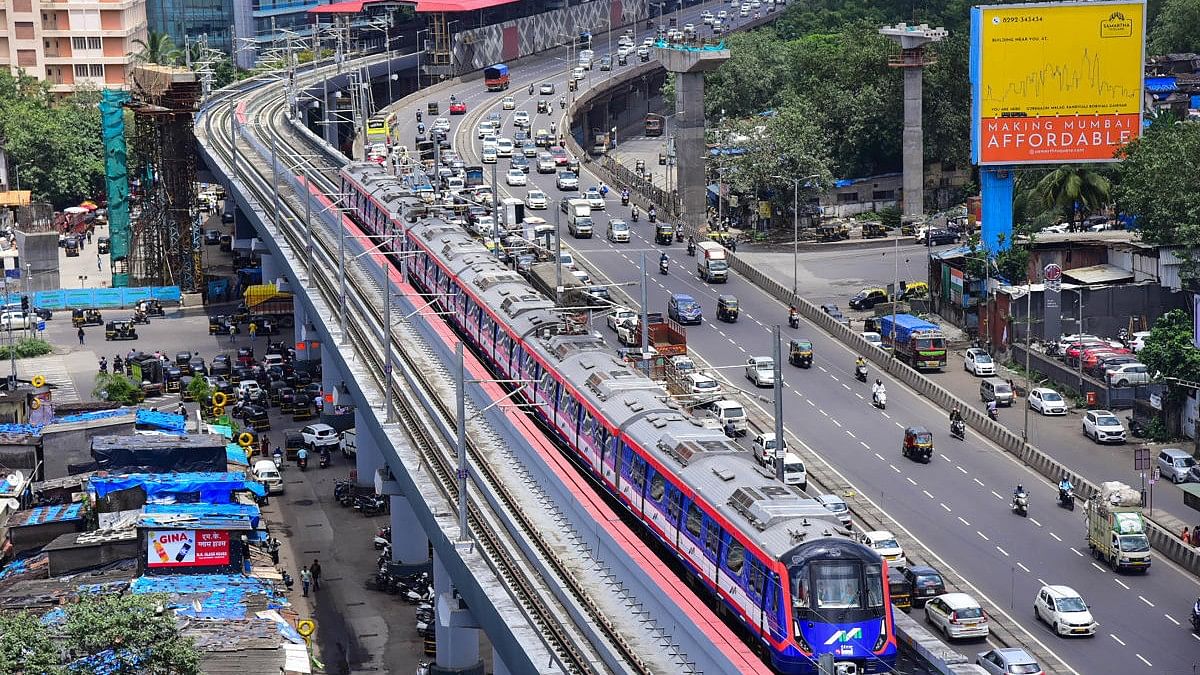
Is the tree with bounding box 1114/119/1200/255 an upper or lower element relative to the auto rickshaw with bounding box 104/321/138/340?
upper

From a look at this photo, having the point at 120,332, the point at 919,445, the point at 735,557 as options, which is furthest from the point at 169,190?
the point at 735,557

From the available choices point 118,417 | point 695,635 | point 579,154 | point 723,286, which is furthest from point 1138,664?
point 579,154

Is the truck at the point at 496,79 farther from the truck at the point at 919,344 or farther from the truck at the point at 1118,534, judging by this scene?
the truck at the point at 1118,534

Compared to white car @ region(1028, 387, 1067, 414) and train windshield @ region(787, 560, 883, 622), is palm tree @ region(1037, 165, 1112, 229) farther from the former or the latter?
train windshield @ region(787, 560, 883, 622)

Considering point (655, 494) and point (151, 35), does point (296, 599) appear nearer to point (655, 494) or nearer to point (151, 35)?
point (655, 494)

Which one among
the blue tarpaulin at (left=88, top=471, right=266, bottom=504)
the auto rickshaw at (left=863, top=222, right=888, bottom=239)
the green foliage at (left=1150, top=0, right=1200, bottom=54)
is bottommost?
the blue tarpaulin at (left=88, top=471, right=266, bottom=504)

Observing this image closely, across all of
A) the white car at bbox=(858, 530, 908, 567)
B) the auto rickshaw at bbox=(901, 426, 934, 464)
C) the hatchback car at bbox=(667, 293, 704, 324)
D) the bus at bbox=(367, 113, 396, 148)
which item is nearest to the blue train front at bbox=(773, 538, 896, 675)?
the white car at bbox=(858, 530, 908, 567)

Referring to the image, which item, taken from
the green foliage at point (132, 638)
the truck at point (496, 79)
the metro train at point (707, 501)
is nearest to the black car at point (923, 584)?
the metro train at point (707, 501)

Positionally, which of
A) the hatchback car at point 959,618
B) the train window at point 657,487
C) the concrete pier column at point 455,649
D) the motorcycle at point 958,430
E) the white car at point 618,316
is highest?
the train window at point 657,487
